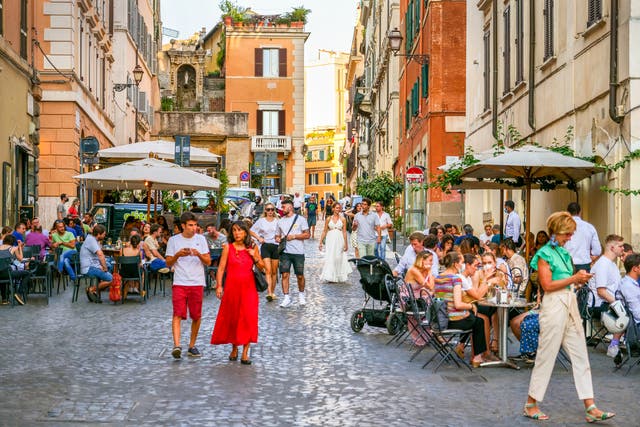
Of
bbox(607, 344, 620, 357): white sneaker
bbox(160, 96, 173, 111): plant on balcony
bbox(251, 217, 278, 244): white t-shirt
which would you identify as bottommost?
bbox(607, 344, 620, 357): white sneaker

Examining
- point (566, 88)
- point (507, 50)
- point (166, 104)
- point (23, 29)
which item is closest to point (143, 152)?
point (23, 29)

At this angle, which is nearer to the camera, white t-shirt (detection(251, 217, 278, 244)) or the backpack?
the backpack

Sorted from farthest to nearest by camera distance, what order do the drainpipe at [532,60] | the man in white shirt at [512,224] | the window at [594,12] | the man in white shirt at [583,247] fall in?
the drainpipe at [532,60]
the man in white shirt at [512,224]
the window at [594,12]
the man in white shirt at [583,247]

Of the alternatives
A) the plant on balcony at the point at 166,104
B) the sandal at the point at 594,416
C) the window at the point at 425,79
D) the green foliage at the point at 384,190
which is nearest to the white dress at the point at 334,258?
the window at the point at 425,79

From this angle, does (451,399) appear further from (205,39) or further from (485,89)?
(205,39)

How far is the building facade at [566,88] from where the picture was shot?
15.3m

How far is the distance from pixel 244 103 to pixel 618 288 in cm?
5802

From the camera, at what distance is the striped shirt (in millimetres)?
11359

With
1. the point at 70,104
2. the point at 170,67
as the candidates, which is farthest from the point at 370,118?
the point at 70,104

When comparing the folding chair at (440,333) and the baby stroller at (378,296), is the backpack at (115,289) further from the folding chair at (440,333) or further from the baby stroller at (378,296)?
the folding chair at (440,333)

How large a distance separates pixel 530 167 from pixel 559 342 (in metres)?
8.24

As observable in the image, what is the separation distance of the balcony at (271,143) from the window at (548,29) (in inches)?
1784

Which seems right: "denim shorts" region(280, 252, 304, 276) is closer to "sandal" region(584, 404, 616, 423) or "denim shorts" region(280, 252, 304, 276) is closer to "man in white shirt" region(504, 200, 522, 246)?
"man in white shirt" region(504, 200, 522, 246)

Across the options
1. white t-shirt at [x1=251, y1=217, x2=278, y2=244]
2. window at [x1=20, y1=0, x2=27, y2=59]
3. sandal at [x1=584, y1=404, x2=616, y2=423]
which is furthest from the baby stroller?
window at [x1=20, y1=0, x2=27, y2=59]
